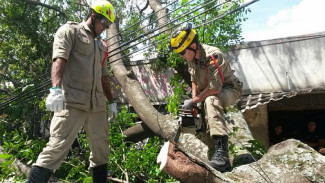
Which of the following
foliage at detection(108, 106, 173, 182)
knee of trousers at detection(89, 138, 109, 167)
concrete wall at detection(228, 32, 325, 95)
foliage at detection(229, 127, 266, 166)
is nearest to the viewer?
knee of trousers at detection(89, 138, 109, 167)

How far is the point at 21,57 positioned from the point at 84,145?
363cm

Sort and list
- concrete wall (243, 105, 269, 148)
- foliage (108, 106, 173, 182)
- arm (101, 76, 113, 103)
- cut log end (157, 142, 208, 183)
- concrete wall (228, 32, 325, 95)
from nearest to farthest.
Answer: cut log end (157, 142, 208, 183), arm (101, 76, 113, 103), foliage (108, 106, 173, 182), concrete wall (243, 105, 269, 148), concrete wall (228, 32, 325, 95)

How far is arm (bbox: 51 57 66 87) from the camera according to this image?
2.90 meters

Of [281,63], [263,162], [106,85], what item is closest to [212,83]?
[263,162]

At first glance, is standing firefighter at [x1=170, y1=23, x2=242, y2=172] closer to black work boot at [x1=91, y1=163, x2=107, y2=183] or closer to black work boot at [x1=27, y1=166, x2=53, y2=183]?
black work boot at [x1=91, y1=163, x2=107, y2=183]

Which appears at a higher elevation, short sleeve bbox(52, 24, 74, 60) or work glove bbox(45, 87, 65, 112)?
short sleeve bbox(52, 24, 74, 60)

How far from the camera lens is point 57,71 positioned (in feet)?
9.62

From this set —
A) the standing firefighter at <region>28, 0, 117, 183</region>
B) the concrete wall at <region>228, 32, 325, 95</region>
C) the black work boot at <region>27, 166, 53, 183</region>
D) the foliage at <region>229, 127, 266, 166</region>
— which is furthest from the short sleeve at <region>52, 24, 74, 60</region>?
the concrete wall at <region>228, 32, 325, 95</region>

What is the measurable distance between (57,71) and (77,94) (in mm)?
281

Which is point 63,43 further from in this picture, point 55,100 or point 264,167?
point 264,167

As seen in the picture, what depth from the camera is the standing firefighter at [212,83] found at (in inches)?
116

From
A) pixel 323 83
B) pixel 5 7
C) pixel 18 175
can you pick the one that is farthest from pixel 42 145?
pixel 323 83

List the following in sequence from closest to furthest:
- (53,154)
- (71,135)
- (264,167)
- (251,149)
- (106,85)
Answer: (264,167), (53,154), (71,135), (251,149), (106,85)

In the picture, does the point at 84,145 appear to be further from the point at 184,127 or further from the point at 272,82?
the point at 272,82
